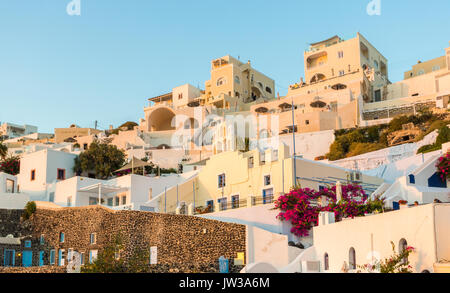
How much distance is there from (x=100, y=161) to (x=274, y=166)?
20.0 metres

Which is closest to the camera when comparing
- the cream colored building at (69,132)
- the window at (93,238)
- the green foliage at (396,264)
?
the green foliage at (396,264)

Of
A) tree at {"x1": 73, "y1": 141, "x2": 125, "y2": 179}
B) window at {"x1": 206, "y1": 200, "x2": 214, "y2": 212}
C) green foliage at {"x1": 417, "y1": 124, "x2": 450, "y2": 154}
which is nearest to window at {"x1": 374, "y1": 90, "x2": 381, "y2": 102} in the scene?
green foliage at {"x1": 417, "y1": 124, "x2": 450, "y2": 154}

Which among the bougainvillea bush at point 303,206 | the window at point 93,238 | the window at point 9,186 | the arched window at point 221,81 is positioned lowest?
the window at point 93,238

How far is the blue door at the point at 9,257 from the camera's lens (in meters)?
35.1

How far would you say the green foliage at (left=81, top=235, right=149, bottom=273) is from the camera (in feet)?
81.0

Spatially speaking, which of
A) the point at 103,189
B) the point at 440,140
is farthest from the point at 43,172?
the point at 440,140

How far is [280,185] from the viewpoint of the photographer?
32219 mm

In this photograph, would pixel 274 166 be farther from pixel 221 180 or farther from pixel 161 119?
pixel 161 119

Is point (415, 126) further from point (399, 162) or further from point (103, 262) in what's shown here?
point (103, 262)

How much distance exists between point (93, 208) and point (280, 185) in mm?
10664

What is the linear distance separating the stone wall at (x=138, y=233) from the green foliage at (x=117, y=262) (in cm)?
37

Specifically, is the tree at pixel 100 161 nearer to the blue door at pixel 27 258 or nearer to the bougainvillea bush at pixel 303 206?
the blue door at pixel 27 258

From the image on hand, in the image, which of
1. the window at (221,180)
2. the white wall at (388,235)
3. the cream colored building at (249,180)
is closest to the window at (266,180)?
the cream colored building at (249,180)
